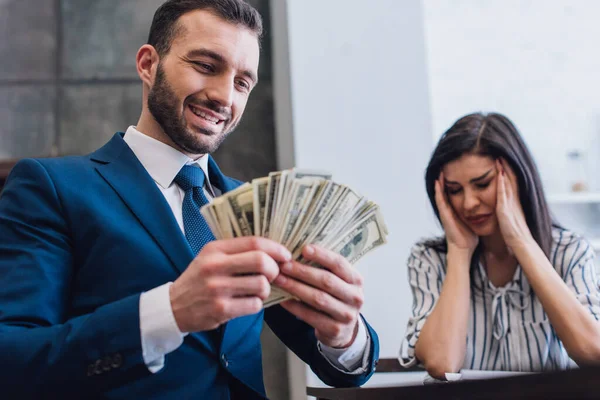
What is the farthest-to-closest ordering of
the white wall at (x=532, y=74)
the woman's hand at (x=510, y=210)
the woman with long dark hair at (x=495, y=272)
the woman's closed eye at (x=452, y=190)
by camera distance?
the white wall at (x=532, y=74) → the woman's closed eye at (x=452, y=190) → the woman's hand at (x=510, y=210) → the woman with long dark hair at (x=495, y=272)

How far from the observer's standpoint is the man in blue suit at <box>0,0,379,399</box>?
94 cm

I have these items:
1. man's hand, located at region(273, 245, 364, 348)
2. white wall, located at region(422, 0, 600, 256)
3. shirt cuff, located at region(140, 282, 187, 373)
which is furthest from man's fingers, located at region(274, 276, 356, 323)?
white wall, located at region(422, 0, 600, 256)

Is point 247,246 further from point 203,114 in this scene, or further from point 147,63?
point 147,63

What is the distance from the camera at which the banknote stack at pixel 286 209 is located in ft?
3.17

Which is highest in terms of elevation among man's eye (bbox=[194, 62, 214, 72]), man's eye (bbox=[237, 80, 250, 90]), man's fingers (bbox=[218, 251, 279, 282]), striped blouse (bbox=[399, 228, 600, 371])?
man's eye (bbox=[194, 62, 214, 72])

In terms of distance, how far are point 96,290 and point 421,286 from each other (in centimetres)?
132

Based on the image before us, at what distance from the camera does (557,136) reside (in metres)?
3.46

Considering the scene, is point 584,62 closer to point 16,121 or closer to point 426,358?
point 426,358

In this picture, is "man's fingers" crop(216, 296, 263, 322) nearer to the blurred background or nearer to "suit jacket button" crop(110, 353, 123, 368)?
"suit jacket button" crop(110, 353, 123, 368)

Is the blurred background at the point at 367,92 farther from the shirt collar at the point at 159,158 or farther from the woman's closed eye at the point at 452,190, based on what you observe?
the shirt collar at the point at 159,158

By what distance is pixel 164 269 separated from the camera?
1.17m

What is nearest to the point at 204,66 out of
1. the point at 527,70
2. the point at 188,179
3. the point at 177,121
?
the point at 177,121

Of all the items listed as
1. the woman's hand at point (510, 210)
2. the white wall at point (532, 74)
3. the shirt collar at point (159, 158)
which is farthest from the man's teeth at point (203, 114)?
the white wall at point (532, 74)

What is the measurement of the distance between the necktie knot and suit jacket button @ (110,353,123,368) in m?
0.51
